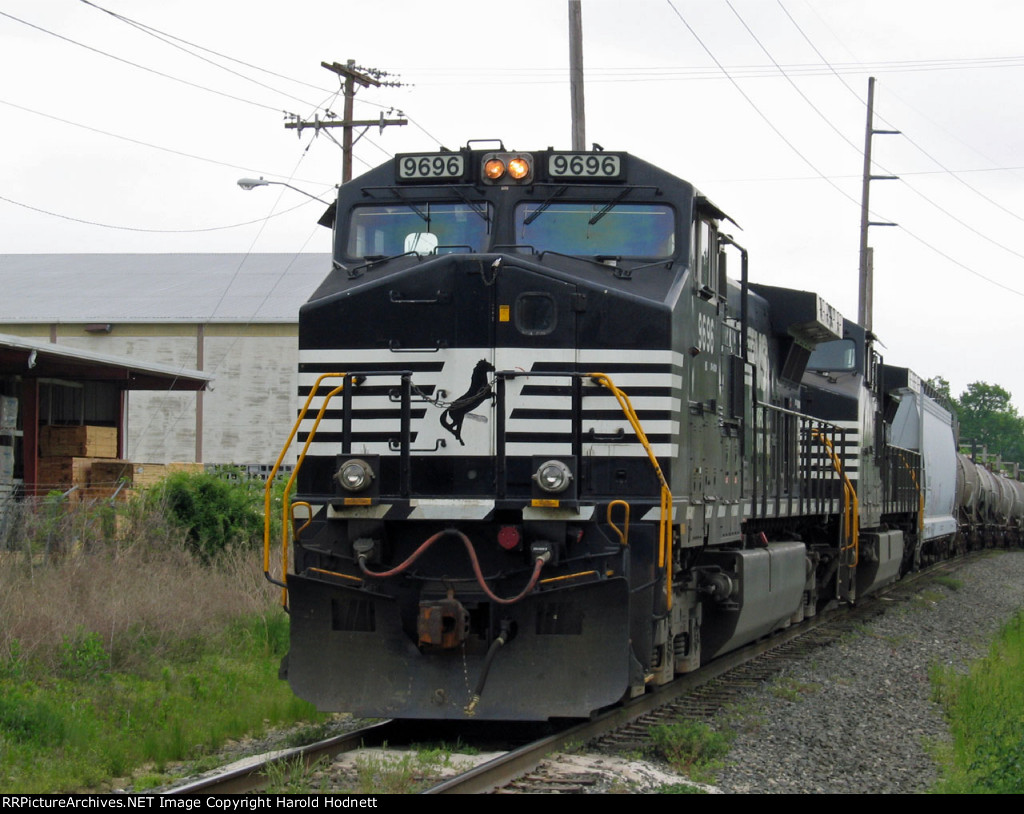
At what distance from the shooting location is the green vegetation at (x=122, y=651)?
7.67m

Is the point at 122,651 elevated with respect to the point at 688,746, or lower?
elevated

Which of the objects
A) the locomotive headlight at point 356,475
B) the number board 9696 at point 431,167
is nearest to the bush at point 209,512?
the number board 9696 at point 431,167

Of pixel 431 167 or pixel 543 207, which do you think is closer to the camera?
pixel 543 207

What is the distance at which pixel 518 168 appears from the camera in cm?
857

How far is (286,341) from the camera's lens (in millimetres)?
35344

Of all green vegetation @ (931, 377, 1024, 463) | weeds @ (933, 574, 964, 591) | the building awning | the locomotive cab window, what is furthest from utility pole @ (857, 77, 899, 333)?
green vegetation @ (931, 377, 1024, 463)

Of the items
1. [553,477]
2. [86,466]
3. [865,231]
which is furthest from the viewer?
[865,231]

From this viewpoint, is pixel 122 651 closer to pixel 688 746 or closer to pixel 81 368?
pixel 688 746

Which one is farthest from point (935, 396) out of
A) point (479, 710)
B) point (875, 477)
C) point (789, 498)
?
point (479, 710)

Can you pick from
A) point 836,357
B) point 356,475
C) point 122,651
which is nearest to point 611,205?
point 356,475

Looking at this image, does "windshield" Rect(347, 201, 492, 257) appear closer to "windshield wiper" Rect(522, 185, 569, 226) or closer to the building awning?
"windshield wiper" Rect(522, 185, 569, 226)

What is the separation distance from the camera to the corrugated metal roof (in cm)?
3538

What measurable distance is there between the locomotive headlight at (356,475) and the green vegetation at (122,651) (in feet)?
6.33

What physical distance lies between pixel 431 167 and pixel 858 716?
5089 millimetres
